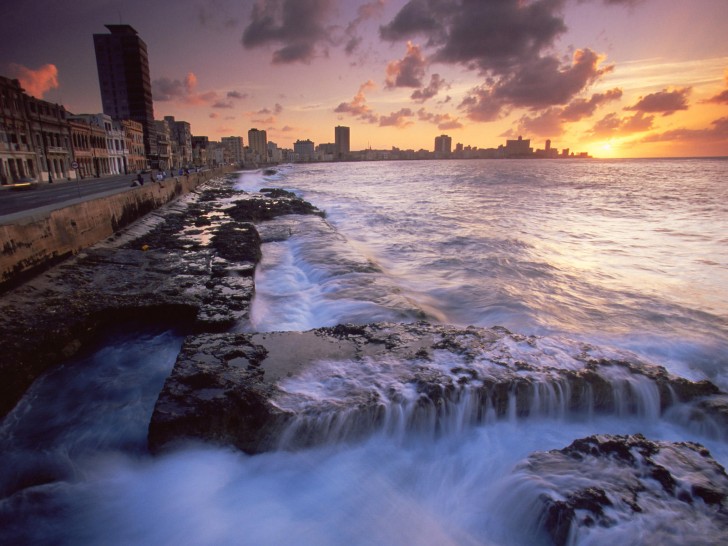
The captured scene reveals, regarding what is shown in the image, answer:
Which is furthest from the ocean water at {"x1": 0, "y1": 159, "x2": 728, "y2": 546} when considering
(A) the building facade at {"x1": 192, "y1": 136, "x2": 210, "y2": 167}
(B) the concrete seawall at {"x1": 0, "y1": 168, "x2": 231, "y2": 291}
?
(A) the building facade at {"x1": 192, "y1": 136, "x2": 210, "y2": 167}

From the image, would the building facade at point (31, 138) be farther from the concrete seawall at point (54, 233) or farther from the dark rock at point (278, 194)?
the concrete seawall at point (54, 233)

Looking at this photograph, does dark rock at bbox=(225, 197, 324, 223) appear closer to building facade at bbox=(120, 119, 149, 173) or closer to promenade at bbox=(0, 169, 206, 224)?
promenade at bbox=(0, 169, 206, 224)

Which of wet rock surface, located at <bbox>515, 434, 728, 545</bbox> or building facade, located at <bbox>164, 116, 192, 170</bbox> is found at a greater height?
building facade, located at <bbox>164, 116, 192, 170</bbox>

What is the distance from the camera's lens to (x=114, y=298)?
→ 5375 millimetres

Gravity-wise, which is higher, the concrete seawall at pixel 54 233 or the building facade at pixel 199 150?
the building facade at pixel 199 150

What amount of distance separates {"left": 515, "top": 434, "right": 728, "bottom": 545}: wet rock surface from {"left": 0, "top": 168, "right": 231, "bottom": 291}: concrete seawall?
22.8 ft

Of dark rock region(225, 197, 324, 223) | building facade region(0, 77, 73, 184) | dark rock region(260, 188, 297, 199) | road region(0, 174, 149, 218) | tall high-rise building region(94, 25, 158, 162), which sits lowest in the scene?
dark rock region(225, 197, 324, 223)

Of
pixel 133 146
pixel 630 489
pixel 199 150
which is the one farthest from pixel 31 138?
pixel 199 150

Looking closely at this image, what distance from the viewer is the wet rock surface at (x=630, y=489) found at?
2.19 meters

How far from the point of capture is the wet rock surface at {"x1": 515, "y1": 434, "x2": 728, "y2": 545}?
7.18ft

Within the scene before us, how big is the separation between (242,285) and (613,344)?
5719 millimetres

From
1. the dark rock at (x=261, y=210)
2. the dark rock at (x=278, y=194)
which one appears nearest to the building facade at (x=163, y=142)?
the dark rock at (x=278, y=194)

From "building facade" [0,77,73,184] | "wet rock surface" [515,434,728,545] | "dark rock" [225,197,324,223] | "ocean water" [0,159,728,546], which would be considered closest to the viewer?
"wet rock surface" [515,434,728,545]

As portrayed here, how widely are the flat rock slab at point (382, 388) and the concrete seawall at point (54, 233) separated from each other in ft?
12.1
